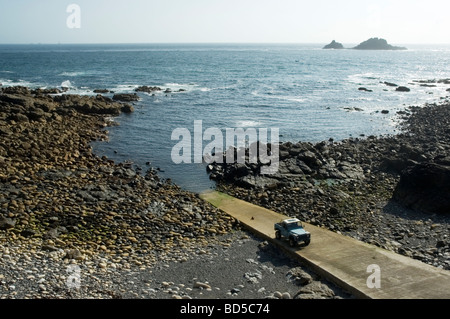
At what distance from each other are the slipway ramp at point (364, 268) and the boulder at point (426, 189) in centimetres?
808

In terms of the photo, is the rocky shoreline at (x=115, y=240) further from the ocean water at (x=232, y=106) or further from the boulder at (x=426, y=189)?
the boulder at (x=426, y=189)

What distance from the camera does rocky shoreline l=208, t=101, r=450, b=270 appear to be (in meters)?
23.2

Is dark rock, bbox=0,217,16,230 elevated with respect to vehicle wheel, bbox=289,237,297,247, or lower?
elevated

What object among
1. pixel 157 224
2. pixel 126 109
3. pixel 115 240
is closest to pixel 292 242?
pixel 157 224

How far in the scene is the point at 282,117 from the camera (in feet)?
197

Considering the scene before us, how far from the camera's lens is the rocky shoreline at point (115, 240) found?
664 inches

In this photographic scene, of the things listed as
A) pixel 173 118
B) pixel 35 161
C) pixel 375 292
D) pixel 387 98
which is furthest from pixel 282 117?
pixel 375 292

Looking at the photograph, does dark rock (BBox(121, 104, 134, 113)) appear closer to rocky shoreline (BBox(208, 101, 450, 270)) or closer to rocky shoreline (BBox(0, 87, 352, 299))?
rocky shoreline (BBox(0, 87, 352, 299))

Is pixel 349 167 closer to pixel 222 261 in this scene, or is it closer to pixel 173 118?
pixel 222 261

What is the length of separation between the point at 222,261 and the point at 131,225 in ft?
19.4

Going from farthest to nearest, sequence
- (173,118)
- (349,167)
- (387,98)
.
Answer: (387,98)
(173,118)
(349,167)

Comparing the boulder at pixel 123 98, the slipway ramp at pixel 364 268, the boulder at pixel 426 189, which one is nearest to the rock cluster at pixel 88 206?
the slipway ramp at pixel 364 268

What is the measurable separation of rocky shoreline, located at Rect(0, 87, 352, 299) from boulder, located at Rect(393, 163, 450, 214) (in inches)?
465

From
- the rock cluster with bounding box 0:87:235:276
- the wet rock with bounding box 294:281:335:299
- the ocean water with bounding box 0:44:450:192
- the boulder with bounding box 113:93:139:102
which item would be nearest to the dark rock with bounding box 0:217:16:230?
the rock cluster with bounding box 0:87:235:276
